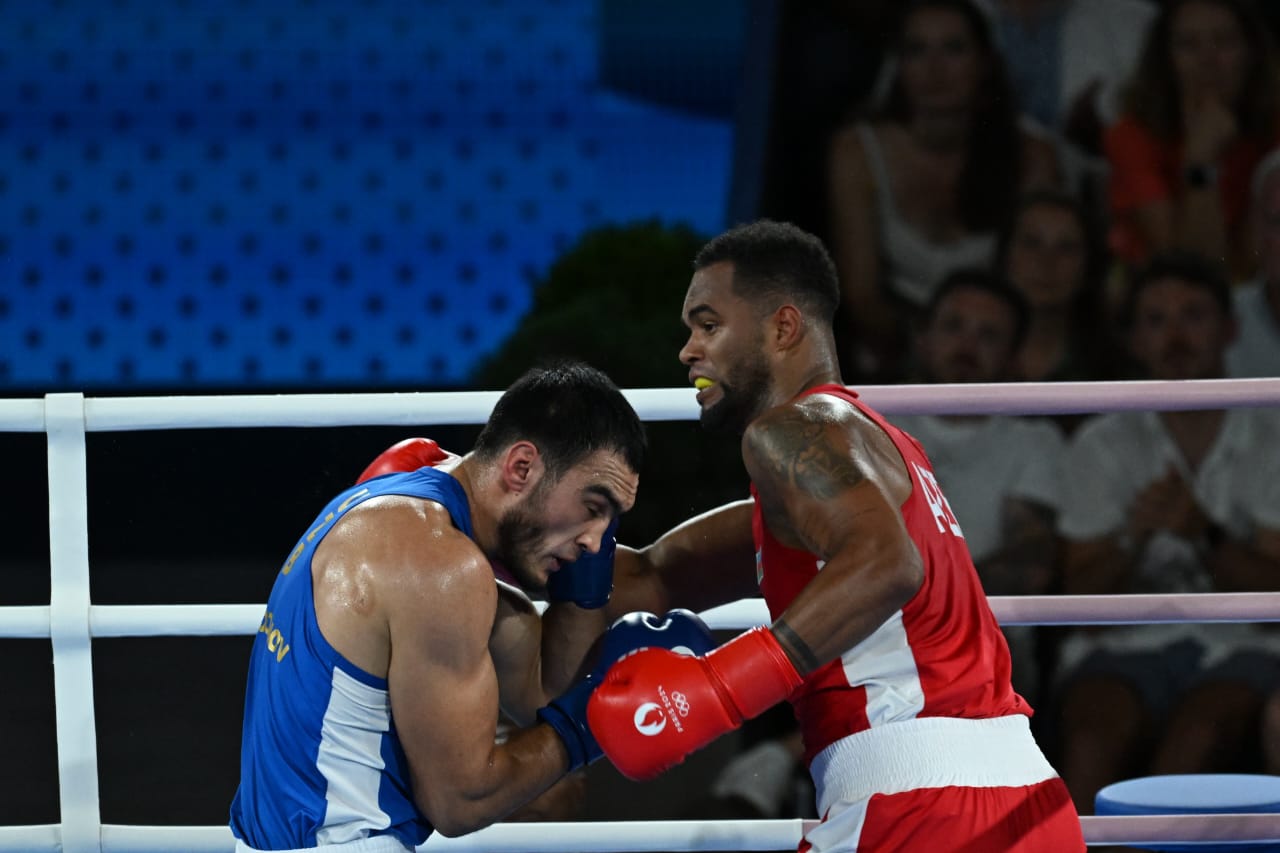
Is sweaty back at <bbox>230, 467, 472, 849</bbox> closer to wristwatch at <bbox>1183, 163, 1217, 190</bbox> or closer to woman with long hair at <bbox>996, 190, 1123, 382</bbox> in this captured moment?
woman with long hair at <bbox>996, 190, 1123, 382</bbox>

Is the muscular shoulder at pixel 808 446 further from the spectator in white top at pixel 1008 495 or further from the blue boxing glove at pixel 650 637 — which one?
the spectator in white top at pixel 1008 495

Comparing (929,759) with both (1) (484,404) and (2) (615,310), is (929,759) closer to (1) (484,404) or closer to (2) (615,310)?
(1) (484,404)

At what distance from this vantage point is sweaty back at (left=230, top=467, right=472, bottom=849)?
77.7 inches

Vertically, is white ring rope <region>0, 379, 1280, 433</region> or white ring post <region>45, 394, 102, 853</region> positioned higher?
white ring rope <region>0, 379, 1280, 433</region>

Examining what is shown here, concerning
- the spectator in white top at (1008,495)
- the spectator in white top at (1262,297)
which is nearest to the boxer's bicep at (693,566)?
the spectator in white top at (1008,495)

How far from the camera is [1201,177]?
5633mm

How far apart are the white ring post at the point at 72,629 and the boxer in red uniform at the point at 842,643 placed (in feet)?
3.21

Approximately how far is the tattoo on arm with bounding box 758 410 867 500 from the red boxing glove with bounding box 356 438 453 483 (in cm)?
60

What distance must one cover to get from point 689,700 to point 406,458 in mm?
667

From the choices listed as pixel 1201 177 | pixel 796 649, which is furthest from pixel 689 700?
pixel 1201 177

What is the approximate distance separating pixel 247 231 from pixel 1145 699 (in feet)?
18.3

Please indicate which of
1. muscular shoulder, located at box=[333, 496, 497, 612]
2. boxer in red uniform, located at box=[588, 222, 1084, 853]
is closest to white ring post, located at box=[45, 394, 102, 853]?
muscular shoulder, located at box=[333, 496, 497, 612]

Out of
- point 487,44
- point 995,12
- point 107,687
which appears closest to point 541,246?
point 487,44

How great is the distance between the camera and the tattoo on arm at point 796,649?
1.90 metres
